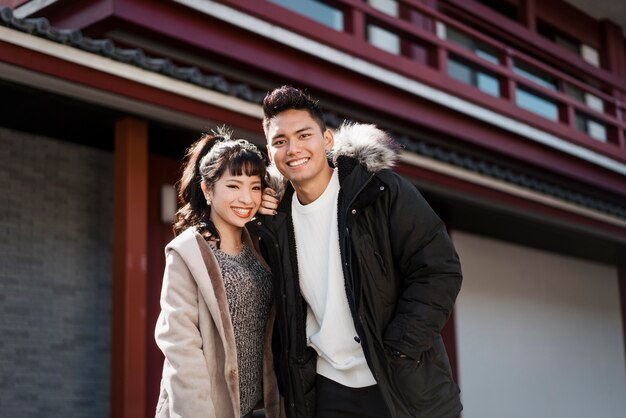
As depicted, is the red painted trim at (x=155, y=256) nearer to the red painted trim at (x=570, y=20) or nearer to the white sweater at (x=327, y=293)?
the white sweater at (x=327, y=293)

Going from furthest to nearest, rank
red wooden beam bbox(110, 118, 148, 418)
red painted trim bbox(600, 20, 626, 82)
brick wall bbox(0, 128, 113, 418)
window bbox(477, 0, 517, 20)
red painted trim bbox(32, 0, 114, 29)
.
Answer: red painted trim bbox(600, 20, 626, 82) < window bbox(477, 0, 517, 20) < red painted trim bbox(32, 0, 114, 29) < brick wall bbox(0, 128, 113, 418) < red wooden beam bbox(110, 118, 148, 418)

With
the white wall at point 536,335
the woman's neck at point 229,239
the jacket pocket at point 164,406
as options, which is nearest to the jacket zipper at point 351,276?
the woman's neck at point 229,239

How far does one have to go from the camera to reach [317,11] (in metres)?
9.66

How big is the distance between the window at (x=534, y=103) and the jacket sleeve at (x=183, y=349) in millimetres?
9458

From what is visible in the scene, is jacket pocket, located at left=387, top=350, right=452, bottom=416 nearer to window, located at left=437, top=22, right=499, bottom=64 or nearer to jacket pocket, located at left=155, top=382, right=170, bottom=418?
jacket pocket, located at left=155, top=382, right=170, bottom=418

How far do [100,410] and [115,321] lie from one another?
3.20 ft

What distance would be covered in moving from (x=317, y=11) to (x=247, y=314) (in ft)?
22.1

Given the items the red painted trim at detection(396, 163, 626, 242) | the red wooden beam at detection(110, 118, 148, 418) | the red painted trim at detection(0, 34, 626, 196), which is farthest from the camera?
the red painted trim at detection(396, 163, 626, 242)

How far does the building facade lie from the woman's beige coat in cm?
245

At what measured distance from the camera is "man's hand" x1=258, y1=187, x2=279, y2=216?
3479mm

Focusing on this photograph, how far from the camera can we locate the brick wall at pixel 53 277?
6.18 m

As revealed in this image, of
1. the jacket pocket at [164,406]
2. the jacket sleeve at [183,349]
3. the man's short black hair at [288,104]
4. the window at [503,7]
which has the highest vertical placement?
the window at [503,7]

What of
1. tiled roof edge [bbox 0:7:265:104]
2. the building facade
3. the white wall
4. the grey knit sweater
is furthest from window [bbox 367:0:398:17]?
the grey knit sweater

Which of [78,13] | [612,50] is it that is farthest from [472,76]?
[78,13]
